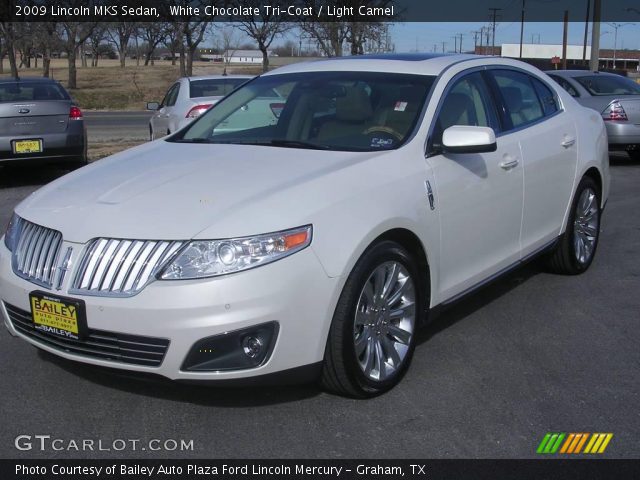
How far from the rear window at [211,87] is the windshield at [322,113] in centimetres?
771

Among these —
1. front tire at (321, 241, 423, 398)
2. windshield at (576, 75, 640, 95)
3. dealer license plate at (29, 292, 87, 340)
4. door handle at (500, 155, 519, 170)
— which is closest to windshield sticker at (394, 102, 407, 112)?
door handle at (500, 155, 519, 170)

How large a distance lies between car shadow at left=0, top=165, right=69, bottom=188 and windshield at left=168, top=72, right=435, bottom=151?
6.66 m

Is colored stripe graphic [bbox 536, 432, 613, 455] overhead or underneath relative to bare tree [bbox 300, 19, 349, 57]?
underneath

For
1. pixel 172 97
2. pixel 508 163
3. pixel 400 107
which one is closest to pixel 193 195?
pixel 400 107

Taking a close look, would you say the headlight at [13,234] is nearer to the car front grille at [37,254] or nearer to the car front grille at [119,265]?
the car front grille at [37,254]

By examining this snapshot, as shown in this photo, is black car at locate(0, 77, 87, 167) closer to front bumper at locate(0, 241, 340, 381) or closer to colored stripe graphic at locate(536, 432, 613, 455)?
front bumper at locate(0, 241, 340, 381)

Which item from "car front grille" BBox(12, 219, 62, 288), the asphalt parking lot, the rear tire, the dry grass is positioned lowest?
the dry grass

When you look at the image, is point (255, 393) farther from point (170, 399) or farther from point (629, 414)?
point (629, 414)

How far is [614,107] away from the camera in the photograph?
41.1ft

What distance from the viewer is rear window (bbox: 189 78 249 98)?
1284 centimetres

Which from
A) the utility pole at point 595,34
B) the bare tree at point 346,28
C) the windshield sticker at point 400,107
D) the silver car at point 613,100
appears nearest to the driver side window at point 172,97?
the silver car at point 613,100

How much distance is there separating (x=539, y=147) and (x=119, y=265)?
10.2 ft

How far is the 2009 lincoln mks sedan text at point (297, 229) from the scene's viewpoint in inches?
130

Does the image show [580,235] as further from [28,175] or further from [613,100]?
[28,175]
